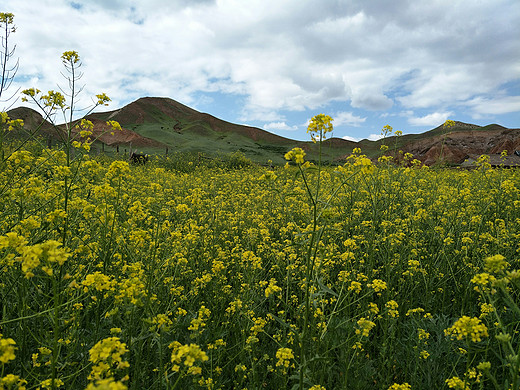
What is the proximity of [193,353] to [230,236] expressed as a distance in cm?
355

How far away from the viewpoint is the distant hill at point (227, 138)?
2514 cm

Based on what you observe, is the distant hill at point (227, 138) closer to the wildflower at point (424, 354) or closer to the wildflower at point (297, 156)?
the wildflower at point (424, 354)

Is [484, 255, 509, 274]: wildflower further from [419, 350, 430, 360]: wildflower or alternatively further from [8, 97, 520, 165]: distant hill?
[8, 97, 520, 165]: distant hill

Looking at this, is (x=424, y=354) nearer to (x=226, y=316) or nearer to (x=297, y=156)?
(x=226, y=316)

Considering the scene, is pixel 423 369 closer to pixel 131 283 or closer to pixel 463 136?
pixel 131 283

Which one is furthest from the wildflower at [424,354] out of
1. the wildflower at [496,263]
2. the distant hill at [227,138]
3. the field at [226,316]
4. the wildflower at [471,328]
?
the distant hill at [227,138]

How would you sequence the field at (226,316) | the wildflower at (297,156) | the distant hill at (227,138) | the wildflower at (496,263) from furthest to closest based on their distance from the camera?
1. the distant hill at (227,138)
2. the wildflower at (297,156)
3. the field at (226,316)
4. the wildflower at (496,263)

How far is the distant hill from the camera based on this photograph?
25.1 meters

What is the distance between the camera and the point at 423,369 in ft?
7.48

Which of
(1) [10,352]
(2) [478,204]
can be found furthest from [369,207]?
(1) [10,352]

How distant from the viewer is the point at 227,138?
134 ft

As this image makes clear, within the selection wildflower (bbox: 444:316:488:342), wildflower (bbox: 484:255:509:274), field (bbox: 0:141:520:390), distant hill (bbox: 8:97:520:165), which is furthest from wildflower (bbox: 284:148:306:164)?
distant hill (bbox: 8:97:520:165)

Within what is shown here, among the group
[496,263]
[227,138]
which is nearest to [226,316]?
[496,263]

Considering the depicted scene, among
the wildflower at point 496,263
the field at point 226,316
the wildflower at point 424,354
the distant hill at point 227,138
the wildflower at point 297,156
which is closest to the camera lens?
the wildflower at point 496,263
